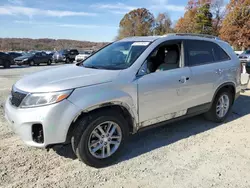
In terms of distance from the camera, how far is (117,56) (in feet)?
13.4

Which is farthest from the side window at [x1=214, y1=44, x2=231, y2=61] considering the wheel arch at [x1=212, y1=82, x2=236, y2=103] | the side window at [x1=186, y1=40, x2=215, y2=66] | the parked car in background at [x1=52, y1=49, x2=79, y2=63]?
the parked car in background at [x1=52, y1=49, x2=79, y2=63]

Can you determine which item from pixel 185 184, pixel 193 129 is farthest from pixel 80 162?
pixel 193 129

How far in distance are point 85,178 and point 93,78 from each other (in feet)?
4.23

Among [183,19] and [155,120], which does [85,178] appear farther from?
[183,19]

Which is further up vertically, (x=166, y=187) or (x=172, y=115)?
(x=172, y=115)

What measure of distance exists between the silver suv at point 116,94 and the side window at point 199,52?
0.02 metres

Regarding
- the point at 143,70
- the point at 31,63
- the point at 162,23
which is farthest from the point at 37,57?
the point at 162,23

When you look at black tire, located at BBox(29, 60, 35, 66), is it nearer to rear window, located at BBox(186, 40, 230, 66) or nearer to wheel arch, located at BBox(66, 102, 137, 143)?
rear window, located at BBox(186, 40, 230, 66)

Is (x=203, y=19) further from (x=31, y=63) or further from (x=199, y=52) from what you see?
(x=199, y=52)

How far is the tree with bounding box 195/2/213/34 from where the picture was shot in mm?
51781

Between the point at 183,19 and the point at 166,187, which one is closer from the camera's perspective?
the point at 166,187

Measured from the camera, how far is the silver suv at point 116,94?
300 centimetres

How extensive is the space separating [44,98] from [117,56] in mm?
1563

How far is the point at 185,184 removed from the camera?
2.99 meters
